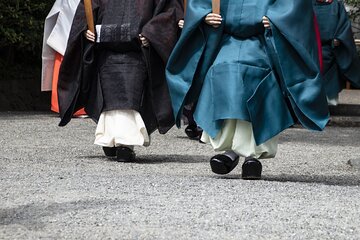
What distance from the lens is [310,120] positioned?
8.52 m

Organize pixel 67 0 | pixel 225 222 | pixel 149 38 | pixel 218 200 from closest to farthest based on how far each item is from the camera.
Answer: pixel 225 222 < pixel 218 200 < pixel 149 38 < pixel 67 0

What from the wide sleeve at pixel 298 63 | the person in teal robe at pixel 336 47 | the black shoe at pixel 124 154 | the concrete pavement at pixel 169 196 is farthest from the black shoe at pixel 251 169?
the person in teal robe at pixel 336 47

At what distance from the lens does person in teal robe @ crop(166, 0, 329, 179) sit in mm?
→ 8469

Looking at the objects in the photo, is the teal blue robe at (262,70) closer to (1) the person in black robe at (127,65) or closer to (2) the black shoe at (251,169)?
(2) the black shoe at (251,169)

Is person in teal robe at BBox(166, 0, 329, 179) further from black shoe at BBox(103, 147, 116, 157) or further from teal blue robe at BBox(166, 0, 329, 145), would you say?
black shoe at BBox(103, 147, 116, 157)

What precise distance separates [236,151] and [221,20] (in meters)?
0.88

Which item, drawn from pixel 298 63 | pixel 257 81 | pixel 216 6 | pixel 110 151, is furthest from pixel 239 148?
pixel 110 151

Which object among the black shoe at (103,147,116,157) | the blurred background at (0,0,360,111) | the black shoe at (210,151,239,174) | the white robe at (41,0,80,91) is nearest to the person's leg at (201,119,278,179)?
the black shoe at (210,151,239,174)

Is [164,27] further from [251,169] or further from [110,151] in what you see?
[251,169]

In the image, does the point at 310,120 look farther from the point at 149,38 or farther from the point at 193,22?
the point at 149,38

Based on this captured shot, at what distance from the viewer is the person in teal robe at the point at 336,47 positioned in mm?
15992

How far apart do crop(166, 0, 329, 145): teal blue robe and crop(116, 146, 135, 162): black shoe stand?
163 centimetres

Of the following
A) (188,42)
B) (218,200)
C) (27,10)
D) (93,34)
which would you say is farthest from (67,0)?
(218,200)

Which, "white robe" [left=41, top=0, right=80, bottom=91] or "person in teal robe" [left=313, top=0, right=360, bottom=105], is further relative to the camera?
"person in teal robe" [left=313, top=0, right=360, bottom=105]
